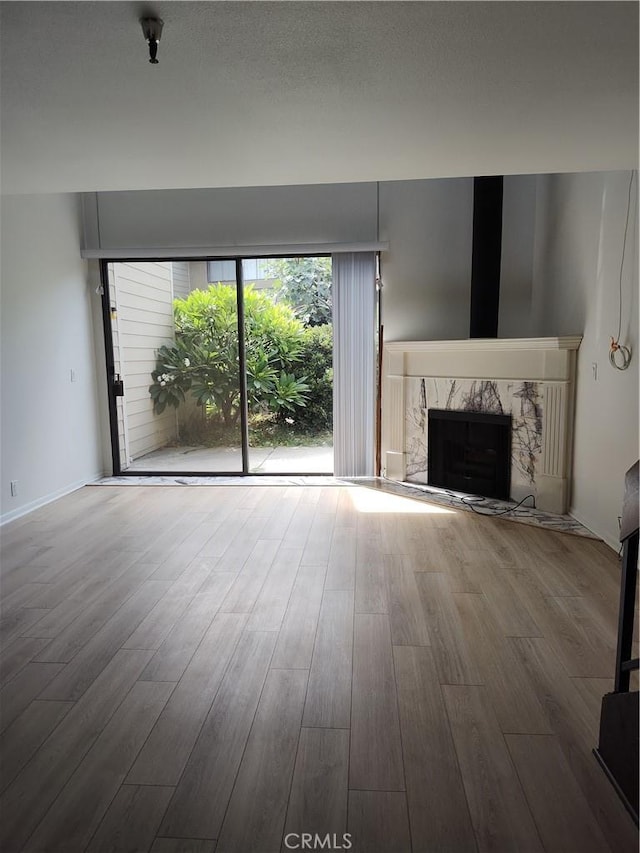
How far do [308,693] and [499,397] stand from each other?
325cm

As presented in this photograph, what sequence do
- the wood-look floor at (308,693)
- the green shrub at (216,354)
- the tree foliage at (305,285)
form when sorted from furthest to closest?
the tree foliage at (305,285), the green shrub at (216,354), the wood-look floor at (308,693)

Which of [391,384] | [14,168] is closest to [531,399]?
[391,384]

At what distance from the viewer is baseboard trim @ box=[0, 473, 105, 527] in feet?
14.1

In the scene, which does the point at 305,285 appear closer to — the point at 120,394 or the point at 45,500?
the point at 120,394

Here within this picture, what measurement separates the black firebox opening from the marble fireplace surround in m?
0.06

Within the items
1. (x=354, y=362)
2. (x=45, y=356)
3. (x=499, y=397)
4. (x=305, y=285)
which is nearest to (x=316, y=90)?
(x=499, y=397)

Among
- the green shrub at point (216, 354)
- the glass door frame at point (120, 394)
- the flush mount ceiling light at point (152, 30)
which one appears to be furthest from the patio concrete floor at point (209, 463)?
the flush mount ceiling light at point (152, 30)

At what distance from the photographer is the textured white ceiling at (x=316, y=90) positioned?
168 centimetres

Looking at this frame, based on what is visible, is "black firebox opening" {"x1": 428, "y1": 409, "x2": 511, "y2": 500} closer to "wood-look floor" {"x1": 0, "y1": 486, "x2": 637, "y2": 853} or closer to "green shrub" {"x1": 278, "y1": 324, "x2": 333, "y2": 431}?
"wood-look floor" {"x1": 0, "y1": 486, "x2": 637, "y2": 853}

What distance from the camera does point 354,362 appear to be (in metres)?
5.45

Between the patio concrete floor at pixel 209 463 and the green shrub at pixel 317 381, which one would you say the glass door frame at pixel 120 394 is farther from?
the green shrub at pixel 317 381

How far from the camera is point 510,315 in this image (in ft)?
16.9

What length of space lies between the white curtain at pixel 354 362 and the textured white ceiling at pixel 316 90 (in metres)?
2.18

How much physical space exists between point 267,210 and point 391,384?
2.09 meters
